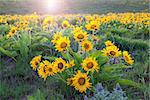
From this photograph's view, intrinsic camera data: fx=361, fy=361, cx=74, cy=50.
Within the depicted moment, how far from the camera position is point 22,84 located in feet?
14.5

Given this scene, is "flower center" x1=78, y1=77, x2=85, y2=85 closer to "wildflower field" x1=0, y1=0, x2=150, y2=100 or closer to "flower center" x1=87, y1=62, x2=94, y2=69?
"wildflower field" x1=0, y1=0, x2=150, y2=100

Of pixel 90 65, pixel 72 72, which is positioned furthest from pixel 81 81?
pixel 72 72

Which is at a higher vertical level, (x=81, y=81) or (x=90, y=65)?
(x=90, y=65)

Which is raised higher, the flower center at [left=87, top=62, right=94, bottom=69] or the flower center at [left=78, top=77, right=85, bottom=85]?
the flower center at [left=87, top=62, right=94, bottom=69]

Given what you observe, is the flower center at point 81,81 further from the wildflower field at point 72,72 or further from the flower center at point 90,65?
the flower center at point 90,65

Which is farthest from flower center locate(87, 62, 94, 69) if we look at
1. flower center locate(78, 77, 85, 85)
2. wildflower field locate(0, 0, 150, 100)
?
flower center locate(78, 77, 85, 85)

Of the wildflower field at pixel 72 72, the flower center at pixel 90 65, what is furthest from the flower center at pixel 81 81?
the flower center at pixel 90 65

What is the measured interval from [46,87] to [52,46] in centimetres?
126

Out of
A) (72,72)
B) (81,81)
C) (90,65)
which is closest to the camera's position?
(81,81)

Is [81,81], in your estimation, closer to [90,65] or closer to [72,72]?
[90,65]

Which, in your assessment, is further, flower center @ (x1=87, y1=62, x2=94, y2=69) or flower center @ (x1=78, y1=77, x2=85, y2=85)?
flower center @ (x1=87, y1=62, x2=94, y2=69)

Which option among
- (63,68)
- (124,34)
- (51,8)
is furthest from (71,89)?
(51,8)

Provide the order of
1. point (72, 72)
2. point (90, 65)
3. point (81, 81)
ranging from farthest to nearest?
point (72, 72)
point (90, 65)
point (81, 81)

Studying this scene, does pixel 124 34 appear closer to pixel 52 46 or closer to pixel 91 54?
pixel 52 46
